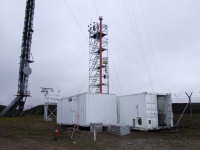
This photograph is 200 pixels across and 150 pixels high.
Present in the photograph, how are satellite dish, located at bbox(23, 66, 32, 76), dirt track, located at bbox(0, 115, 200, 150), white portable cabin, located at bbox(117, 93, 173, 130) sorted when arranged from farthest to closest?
satellite dish, located at bbox(23, 66, 32, 76) < white portable cabin, located at bbox(117, 93, 173, 130) < dirt track, located at bbox(0, 115, 200, 150)

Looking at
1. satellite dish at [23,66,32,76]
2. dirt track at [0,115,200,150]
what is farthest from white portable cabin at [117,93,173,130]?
satellite dish at [23,66,32,76]

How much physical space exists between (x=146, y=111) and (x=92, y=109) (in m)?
4.51

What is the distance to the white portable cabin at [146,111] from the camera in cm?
1530

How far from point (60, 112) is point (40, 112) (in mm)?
32272

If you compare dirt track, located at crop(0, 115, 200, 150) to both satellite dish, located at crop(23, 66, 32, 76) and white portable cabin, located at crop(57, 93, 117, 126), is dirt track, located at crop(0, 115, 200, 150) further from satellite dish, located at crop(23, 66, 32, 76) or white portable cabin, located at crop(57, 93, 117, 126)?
satellite dish, located at crop(23, 66, 32, 76)

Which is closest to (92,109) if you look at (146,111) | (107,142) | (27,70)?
(146,111)

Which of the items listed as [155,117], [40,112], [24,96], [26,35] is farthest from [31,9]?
[155,117]

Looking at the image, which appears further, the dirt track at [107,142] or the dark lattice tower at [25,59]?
the dark lattice tower at [25,59]

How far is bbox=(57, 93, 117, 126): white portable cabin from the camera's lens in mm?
16516

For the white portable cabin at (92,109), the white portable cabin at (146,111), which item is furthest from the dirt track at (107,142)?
the white portable cabin at (92,109)

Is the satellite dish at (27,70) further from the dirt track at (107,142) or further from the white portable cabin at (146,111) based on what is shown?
the dirt track at (107,142)

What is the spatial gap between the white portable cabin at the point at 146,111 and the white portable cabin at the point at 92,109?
0.86 meters

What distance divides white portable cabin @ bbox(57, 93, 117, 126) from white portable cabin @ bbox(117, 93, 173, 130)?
86 centimetres

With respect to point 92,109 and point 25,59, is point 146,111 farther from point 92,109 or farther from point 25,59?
point 25,59
